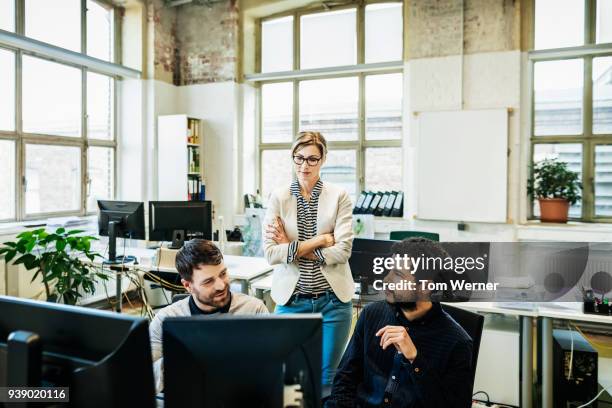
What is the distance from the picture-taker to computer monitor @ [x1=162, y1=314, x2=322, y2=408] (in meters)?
0.93

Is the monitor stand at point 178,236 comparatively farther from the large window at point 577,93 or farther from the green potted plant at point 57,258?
the large window at point 577,93

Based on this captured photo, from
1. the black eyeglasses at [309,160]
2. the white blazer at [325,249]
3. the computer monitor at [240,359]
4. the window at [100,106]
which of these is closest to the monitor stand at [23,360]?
the computer monitor at [240,359]

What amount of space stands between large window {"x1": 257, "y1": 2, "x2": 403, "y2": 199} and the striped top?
3.41 m

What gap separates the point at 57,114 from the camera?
15.9 feet

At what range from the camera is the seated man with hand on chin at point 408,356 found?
139cm

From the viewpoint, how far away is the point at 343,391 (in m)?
1.59

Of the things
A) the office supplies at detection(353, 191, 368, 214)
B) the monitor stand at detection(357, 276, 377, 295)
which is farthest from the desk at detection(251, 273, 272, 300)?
the office supplies at detection(353, 191, 368, 214)

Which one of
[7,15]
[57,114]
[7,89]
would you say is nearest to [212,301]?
[7,89]

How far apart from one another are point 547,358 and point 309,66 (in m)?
4.42

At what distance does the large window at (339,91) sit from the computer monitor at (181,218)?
2.43 m

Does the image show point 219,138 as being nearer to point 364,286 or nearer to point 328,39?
point 328,39

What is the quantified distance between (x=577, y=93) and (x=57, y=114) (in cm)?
546

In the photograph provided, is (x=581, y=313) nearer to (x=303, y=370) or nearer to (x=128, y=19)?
(x=303, y=370)

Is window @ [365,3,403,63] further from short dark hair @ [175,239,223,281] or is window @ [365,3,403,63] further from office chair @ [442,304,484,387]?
short dark hair @ [175,239,223,281]
